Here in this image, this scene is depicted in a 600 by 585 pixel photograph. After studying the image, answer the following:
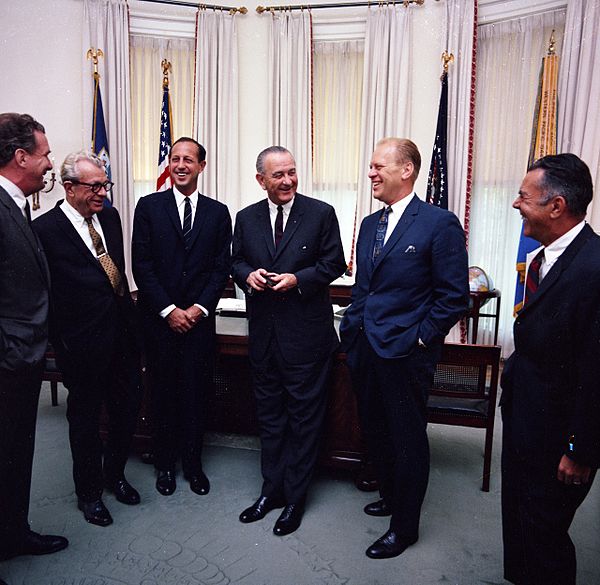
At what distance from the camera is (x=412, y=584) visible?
6.48 feet

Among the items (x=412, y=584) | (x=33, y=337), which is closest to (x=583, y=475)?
(x=412, y=584)

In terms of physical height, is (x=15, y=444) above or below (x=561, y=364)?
below

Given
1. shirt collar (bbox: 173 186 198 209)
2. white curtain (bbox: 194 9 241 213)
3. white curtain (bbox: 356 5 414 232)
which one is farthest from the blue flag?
shirt collar (bbox: 173 186 198 209)

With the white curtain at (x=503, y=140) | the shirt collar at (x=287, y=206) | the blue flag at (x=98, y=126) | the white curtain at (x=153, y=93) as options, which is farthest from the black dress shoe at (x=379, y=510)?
the white curtain at (x=153, y=93)

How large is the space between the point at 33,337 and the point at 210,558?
1.10 m

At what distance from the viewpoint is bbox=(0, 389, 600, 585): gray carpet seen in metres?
2.01

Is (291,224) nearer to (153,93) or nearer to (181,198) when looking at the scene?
(181,198)

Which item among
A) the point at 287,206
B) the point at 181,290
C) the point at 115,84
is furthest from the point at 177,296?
the point at 115,84

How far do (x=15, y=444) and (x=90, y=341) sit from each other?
481 millimetres

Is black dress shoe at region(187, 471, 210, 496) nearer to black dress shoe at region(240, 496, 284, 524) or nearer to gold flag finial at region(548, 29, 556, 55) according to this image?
black dress shoe at region(240, 496, 284, 524)

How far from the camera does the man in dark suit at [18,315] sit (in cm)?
178

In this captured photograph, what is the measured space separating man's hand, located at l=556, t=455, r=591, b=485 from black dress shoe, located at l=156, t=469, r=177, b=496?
5.99 feet

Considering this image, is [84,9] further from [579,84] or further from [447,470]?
[447,470]

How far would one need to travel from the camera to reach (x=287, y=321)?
2.33 meters
